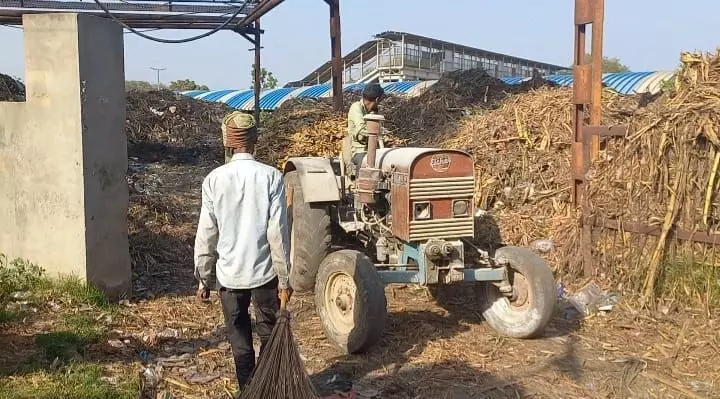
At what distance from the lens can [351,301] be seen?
566 cm

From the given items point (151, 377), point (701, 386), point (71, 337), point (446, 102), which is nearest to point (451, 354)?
point (701, 386)

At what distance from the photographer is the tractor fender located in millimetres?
6867

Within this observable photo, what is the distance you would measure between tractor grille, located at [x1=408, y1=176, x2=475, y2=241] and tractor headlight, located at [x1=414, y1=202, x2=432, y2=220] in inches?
1.4

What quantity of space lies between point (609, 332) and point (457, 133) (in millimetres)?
5107

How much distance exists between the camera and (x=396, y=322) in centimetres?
641

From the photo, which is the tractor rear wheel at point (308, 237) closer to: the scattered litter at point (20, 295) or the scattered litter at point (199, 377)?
the scattered litter at point (199, 377)

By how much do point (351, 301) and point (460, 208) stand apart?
47.7 inches

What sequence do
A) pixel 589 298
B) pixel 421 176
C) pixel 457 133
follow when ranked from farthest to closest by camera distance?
pixel 457 133
pixel 589 298
pixel 421 176

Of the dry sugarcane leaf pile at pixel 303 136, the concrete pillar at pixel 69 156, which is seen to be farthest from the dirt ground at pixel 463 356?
the dry sugarcane leaf pile at pixel 303 136

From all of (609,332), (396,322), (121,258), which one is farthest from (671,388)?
(121,258)

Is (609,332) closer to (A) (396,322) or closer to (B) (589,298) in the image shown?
(B) (589,298)

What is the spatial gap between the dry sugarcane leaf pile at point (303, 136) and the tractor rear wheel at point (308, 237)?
13.4 feet

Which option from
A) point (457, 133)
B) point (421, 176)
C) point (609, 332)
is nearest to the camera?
point (421, 176)

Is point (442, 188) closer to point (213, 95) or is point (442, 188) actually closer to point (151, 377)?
point (151, 377)
